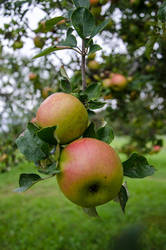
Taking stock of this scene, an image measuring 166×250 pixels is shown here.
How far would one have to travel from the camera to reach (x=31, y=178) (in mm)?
698

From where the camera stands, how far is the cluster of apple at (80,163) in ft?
2.16

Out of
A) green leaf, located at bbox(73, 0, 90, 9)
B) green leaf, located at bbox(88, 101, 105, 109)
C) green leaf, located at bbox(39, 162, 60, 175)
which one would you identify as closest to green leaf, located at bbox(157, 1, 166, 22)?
green leaf, located at bbox(73, 0, 90, 9)

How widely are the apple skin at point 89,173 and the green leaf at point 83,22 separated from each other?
0.36 meters

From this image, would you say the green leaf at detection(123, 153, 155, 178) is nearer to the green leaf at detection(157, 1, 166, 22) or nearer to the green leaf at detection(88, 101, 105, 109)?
the green leaf at detection(88, 101, 105, 109)

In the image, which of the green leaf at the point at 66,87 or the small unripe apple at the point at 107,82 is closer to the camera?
the green leaf at the point at 66,87

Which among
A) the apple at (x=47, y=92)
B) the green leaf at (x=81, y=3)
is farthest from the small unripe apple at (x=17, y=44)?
the green leaf at (x=81, y=3)

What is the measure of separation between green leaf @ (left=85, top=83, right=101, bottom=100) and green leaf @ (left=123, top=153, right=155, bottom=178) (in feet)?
0.76

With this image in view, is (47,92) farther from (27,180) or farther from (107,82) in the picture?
(107,82)

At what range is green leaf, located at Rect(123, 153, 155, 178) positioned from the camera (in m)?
0.77

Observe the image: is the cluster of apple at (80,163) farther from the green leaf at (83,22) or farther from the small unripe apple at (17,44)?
the small unripe apple at (17,44)

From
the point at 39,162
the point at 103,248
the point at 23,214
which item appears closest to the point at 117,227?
the point at 103,248

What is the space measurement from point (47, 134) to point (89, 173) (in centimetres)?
15

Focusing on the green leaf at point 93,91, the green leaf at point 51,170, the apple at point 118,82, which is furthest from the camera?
the apple at point 118,82

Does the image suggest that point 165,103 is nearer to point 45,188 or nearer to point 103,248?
point 103,248
